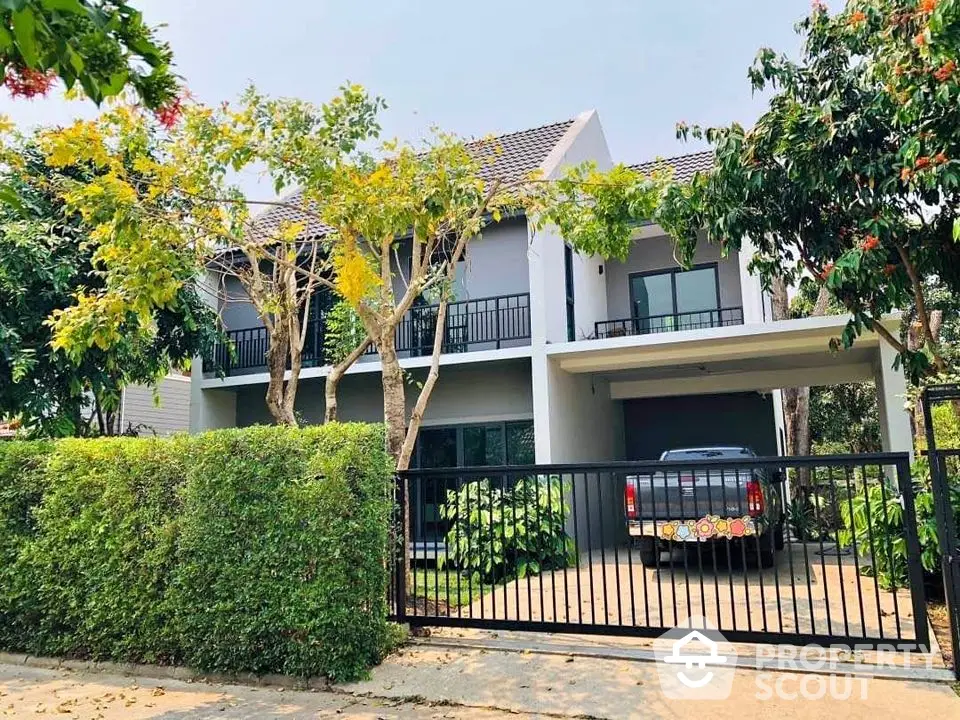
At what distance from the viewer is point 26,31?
200 cm

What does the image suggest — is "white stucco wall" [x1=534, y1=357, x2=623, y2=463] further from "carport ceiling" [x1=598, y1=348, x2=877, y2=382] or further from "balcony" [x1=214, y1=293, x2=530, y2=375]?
"balcony" [x1=214, y1=293, x2=530, y2=375]

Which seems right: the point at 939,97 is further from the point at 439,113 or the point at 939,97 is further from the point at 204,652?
the point at 204,652

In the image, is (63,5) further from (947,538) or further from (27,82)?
(947,538)

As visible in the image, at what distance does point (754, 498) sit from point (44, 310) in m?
9.09

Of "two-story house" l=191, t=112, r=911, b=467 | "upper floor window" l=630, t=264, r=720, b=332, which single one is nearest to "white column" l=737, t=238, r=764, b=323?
"two-story house" l=191, t=112, r=911, b=467

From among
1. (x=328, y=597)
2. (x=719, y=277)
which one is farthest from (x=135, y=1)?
(x=719, y=277)

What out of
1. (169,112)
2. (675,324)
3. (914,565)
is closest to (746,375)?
(675,324)

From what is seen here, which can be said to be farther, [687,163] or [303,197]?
[687,163]

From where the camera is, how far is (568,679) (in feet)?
16.5

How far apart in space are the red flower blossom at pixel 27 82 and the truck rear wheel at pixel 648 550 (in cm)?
482

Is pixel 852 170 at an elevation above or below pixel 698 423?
above

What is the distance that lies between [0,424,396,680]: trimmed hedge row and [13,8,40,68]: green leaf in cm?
369

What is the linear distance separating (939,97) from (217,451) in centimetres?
633

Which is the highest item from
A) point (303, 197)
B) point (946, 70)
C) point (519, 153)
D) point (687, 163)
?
point (519, 153)
